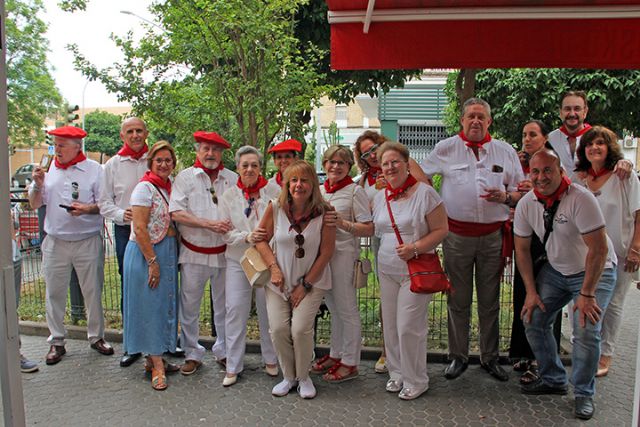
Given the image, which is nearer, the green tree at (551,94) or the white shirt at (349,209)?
the white shirt at (349,209)

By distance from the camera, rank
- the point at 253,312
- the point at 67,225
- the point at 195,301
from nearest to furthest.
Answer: the point at 195,301 < the point at 67,225 < the point at 253,312

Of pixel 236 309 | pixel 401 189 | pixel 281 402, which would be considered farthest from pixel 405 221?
pixel 281 402

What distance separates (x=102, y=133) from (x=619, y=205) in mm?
57987

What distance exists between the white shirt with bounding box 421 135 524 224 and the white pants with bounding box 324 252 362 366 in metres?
1.04

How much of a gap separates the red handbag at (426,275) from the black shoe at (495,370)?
1.12m

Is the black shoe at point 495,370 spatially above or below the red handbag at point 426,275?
below

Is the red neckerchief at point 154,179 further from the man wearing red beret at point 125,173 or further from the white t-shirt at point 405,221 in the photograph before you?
the white t-shirt at point 405,221

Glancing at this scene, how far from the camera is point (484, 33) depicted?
3.72 metres

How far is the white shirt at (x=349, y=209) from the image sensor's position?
461cm

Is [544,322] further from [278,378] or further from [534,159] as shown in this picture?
[278,378]

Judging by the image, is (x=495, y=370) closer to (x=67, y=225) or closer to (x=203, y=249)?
(x=203, y=249)

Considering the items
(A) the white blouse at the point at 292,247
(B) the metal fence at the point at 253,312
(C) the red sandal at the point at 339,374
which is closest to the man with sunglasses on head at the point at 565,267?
(B) the metal fence at the point at 253,312

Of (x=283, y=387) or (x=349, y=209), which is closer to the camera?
(x=283, y=387)

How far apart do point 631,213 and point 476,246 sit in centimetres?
133
